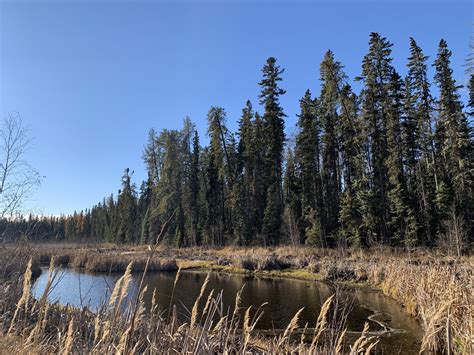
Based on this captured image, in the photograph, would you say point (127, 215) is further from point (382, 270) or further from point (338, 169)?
point (382, 270)

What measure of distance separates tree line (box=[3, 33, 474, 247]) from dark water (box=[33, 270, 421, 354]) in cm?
1255

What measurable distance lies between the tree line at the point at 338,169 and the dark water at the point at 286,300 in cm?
1255

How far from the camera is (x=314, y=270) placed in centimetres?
2233

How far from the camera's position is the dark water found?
9.88 metres

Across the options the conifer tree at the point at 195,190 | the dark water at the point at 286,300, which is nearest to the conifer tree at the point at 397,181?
the dark water at the point at 286,300

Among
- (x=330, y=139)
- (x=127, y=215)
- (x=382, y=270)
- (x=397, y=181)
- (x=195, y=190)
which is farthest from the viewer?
(x=127, y=215)

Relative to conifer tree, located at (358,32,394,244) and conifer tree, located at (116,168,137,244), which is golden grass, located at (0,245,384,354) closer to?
conifer tree, located at (358,32,394,244)

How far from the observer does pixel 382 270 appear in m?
18.2

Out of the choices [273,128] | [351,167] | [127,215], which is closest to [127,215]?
[127,215]

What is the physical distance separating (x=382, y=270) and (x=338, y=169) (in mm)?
24076

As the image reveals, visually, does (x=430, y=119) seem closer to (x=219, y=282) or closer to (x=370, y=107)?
(x=370, y=107)

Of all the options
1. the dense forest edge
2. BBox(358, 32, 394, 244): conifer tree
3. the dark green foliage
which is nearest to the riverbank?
the dense forest edge

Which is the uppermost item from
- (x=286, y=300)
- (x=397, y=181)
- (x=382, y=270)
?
(x=397, y=181)

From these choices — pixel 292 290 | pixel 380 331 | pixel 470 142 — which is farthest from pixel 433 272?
pixel 470 142
